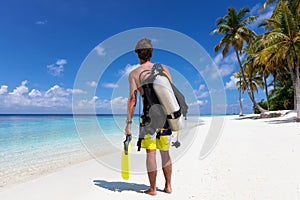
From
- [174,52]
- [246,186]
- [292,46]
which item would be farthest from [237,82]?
[246,186]

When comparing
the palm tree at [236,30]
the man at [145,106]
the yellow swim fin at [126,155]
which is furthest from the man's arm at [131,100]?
the palm tree at [236,30]

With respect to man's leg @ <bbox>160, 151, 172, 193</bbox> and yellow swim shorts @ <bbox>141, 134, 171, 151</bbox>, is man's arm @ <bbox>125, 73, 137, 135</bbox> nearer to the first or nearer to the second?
yellow swim shorts @ <bbox>141, 134, 171, 151</bbox>

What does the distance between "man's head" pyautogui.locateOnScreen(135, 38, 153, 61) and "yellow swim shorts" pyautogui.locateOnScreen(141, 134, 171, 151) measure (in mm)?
997

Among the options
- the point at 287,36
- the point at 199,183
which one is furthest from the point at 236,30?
the point at 199,183

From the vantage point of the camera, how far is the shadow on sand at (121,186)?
2865 mm

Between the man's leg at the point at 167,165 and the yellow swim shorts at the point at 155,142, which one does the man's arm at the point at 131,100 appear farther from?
the man's leg at the point at 167,165

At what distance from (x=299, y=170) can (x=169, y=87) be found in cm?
262

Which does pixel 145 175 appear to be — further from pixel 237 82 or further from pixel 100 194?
pixel 237 82

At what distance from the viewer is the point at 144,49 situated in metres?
2.54

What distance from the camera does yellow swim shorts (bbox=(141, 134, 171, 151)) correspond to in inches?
97.0

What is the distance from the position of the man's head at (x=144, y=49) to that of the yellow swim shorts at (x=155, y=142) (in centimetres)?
100

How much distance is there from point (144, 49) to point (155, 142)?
117 cm

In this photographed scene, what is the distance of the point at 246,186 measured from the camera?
8.89ft

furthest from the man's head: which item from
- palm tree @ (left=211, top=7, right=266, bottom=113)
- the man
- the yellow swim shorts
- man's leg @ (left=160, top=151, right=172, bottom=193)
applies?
palm tree @ (left=211, top=7, right=266, bottom=113)
